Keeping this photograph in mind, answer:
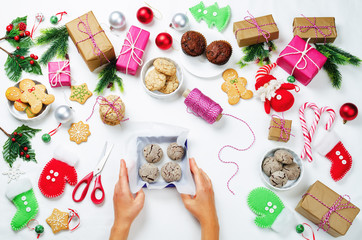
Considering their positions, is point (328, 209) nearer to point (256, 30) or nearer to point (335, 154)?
point (335, 154)

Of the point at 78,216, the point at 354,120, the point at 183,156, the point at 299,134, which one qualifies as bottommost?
the point at 78,216

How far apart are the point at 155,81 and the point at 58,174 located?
743mm

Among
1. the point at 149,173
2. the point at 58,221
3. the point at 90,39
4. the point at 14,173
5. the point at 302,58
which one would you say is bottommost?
the point at 58,221

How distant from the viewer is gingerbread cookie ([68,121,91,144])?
1.95 m

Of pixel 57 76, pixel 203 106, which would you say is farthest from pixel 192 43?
pixel 57 76

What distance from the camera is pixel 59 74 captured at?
1975 millimetres

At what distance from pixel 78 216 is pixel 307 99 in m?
1.48

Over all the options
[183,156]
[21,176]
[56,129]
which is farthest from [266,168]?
[21,176]

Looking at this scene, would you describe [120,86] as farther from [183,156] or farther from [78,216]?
[78,216]

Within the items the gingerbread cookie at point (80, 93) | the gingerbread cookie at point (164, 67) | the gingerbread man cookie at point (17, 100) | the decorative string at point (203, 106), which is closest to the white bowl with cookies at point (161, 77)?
the gingerbread cookie at point (164, 67)

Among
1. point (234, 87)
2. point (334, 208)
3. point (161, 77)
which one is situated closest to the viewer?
point (334, 208)

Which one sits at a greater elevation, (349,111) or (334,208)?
(349,111)

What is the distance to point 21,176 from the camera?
1.92 metres

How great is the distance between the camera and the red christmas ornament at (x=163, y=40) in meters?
1.99
